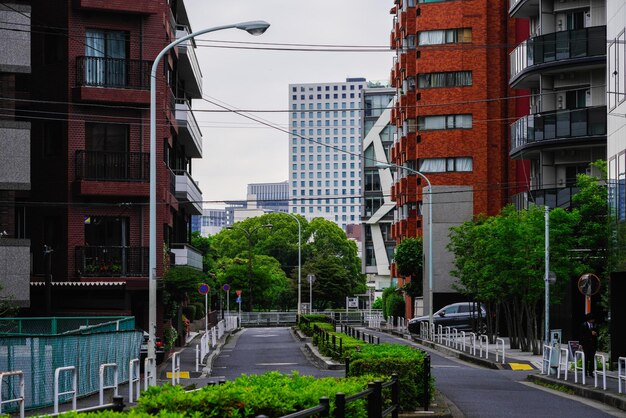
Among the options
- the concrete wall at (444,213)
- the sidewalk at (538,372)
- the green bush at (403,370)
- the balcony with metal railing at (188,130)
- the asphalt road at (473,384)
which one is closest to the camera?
the green bush at (403,370)

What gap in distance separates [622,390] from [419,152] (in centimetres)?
5438

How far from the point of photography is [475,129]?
78.1m

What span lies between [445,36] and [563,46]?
26234mm

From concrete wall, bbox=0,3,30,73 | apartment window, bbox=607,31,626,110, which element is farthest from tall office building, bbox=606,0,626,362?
concrete wall, bbox=0,3,30,73

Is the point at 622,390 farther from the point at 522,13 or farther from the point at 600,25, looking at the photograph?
the point at 522,13

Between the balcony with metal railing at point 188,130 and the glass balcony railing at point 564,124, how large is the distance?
16.2m

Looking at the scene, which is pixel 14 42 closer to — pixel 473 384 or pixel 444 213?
pixel 473 384

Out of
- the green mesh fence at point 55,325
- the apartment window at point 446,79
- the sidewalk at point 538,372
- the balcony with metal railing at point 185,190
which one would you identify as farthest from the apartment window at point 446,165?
the green mesh fence at point 55,325

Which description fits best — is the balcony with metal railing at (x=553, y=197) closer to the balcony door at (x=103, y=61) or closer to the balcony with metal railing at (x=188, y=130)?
the balcony with metal railing at (x=188, y=130)

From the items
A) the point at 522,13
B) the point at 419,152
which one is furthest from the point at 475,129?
the point at 522,13

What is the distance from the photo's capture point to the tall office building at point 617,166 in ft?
105

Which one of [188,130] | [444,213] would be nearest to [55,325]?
[188,130]

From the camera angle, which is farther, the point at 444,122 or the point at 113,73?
the point at 444,122

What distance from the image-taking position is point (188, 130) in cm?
5512
